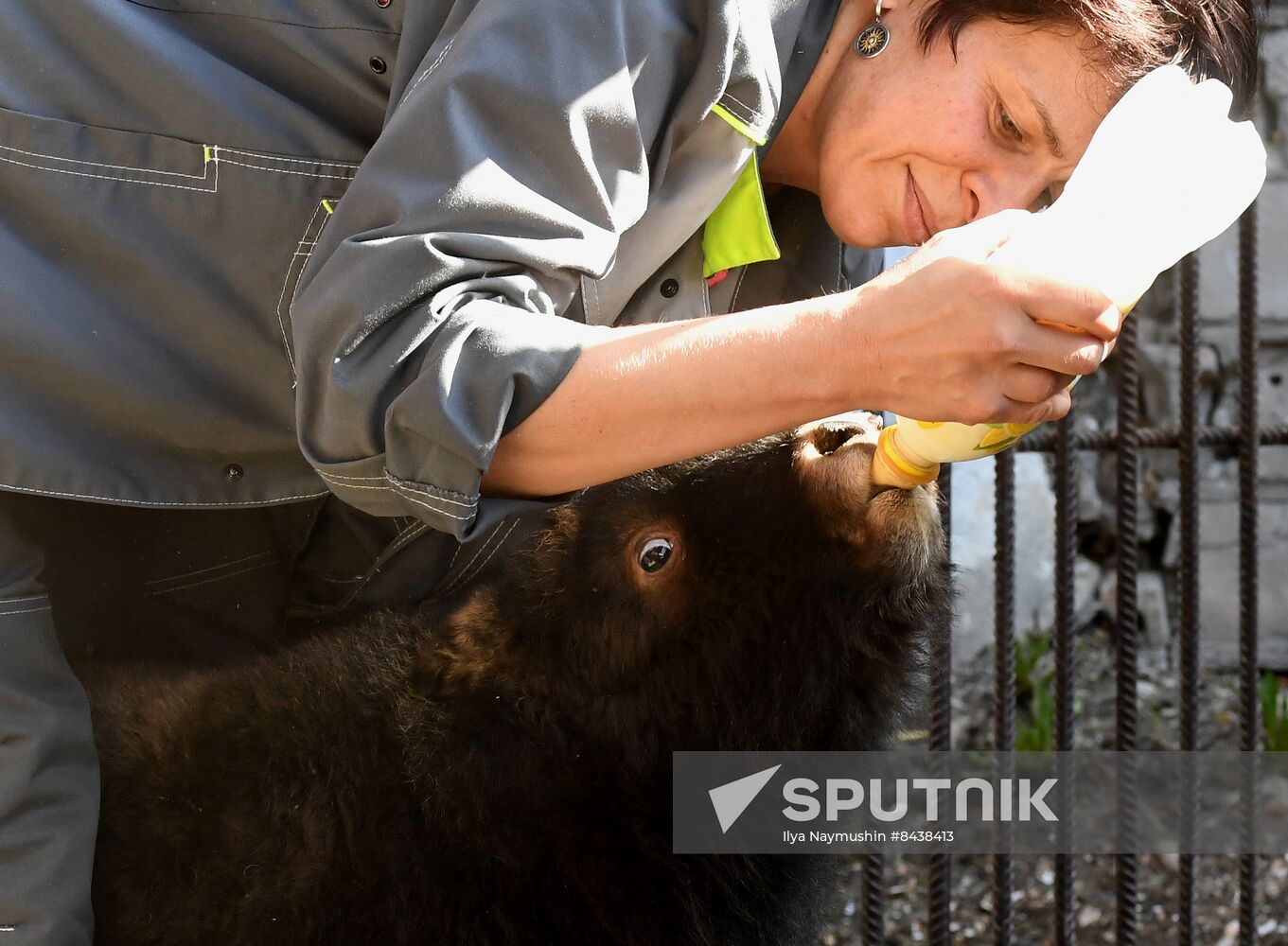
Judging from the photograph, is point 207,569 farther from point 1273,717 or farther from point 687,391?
point 1273,717

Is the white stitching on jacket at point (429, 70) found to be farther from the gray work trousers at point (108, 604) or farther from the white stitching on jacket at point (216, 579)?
the white stitching on jacket at point (216, 579)

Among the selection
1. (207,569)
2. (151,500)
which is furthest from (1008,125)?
(207,569)

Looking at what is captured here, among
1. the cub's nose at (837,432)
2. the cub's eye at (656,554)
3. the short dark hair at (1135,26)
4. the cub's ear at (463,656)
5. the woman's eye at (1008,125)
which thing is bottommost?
the cub's ear at (463,656)

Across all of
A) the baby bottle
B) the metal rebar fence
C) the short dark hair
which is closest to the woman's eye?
the short dark hair

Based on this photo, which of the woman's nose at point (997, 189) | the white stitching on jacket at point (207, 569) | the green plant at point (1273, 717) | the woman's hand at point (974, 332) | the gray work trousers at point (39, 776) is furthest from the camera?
the green plant at point (1273, 717)

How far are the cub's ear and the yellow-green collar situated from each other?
2.41 ft

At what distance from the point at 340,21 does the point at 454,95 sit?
0.42 m

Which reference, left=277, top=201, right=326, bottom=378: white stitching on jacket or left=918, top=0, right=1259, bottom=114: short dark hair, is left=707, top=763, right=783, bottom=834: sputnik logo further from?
left=918, top=0, right=1259, bottom=114: short dark hair

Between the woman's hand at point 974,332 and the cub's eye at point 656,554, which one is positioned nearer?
the woman's hand at point 974,332

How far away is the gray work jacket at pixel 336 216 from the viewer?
5.31 feet

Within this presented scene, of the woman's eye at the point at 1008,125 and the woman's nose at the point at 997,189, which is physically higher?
the woman's eye at the point at 1008,125

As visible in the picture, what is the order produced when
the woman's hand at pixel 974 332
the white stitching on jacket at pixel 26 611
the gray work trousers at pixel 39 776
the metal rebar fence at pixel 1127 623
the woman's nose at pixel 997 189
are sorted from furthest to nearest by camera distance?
1. the metal rebar fence at pixel 1127 623
2. the woman's nose at pixel 997 189
3. the white stitching on jacket at pixel 26 611
4. the gray work trousers at pixel 39 776
5. the woman's hand at pixel 974 332

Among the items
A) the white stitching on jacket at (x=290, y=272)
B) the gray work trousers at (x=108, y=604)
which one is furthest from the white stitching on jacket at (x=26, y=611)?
the white stitching on jacket at (x=290, y=272)

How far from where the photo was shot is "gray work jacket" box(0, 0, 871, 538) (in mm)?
1619
